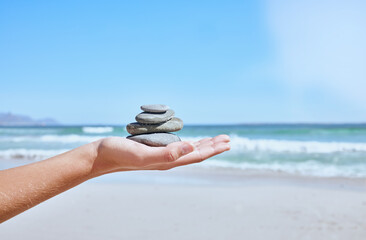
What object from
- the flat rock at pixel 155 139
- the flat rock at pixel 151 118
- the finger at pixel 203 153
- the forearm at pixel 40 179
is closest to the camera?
the forearm at pixel 40 179

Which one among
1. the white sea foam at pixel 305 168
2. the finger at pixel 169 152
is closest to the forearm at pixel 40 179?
the finger at pixel 169 152

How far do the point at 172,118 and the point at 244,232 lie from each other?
2.21m

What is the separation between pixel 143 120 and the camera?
2881 millimetres

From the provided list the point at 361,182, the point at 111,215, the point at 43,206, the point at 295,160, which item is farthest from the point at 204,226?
the point at 295,160

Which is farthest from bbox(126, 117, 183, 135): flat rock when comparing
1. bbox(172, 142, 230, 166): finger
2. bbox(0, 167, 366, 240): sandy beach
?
bbox(0, 167, 366, 240): sandy beach

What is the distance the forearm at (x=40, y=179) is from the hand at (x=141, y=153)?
0.09 metres

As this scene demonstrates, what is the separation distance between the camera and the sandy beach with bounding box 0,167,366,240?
441cm

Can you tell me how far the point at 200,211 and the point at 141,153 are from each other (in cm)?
348

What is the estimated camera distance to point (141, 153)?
6.76 feet

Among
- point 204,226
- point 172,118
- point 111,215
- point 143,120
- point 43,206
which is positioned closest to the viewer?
point 143,120

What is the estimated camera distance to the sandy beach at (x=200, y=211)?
441 centimetres

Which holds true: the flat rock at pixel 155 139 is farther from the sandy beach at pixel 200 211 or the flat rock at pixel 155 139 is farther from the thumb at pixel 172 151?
the sandy beach at pixel 200 211

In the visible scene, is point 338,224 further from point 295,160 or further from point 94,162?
point 295,160

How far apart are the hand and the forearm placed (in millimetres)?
86
